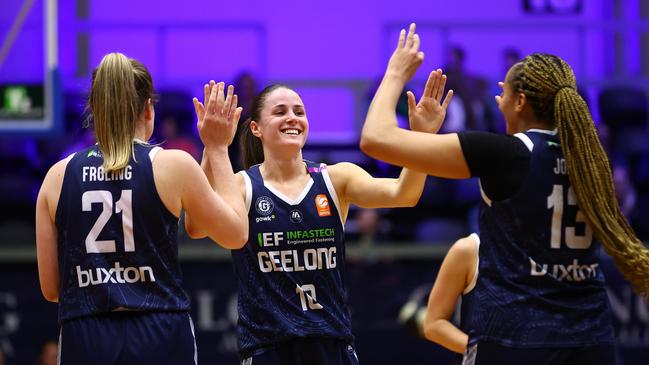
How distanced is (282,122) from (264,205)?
416 millimetres

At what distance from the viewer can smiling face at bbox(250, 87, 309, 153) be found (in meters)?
4.85

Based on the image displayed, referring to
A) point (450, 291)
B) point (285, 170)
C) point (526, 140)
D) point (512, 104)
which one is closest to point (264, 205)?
point (285, 170)

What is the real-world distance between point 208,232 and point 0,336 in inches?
233

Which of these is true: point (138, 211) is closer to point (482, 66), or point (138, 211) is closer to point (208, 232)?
point (208, 232)

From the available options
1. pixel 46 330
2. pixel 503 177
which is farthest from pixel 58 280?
pixel 46 330

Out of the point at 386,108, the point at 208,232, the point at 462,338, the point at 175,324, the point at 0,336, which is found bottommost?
the point at 0,336

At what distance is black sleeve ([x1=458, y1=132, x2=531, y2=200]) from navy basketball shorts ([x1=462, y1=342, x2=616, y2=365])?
507 millimetres

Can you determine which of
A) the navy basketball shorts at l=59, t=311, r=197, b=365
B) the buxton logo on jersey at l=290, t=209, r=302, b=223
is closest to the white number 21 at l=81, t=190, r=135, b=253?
the navy basketball shorts at l=59, t=311, r=197, b=365

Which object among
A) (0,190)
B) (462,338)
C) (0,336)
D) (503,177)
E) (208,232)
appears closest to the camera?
(503,177)

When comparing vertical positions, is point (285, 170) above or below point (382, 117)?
below

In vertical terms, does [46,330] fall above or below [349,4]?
below

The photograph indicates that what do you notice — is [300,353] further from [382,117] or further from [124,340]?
[382,117]

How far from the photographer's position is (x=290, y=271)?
4.57 metres

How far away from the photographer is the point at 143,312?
3.70 meters
